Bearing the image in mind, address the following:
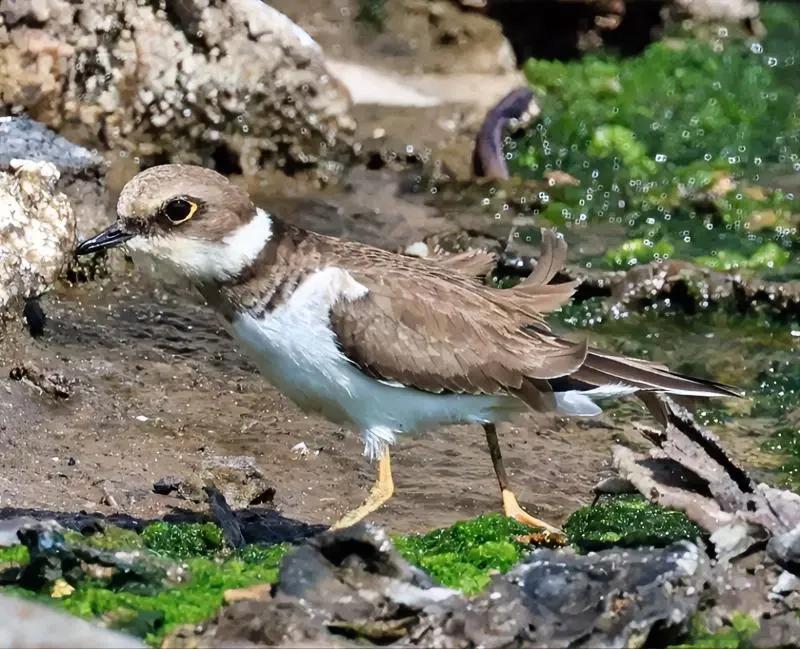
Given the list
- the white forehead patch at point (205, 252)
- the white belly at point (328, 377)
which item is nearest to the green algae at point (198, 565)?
the white belly at point (328, 377)

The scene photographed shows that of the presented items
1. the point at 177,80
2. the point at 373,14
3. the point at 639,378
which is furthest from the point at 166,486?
the point at 373,14

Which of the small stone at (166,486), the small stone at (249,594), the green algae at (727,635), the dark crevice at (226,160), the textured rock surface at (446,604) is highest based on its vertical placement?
the textured rock surface at (446,604)

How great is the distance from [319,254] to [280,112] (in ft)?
19.3

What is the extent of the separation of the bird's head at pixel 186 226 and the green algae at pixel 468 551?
4.78ft

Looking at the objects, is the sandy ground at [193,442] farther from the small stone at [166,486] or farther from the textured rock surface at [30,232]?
the textured rock surface at [30,232]

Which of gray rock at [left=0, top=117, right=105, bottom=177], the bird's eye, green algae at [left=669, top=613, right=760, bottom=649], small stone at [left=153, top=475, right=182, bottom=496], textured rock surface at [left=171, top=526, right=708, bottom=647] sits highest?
the bird's eye

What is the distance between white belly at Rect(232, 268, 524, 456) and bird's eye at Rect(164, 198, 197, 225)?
19.8 inches

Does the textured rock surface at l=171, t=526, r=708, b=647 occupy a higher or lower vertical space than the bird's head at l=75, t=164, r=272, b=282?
lower

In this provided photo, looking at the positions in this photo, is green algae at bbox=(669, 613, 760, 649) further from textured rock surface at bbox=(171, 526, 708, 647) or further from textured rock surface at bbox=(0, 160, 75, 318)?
textured rock surface at bbox=(0, 160, 75, 318)

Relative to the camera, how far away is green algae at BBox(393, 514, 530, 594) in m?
5.21

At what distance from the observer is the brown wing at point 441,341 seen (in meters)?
6.27

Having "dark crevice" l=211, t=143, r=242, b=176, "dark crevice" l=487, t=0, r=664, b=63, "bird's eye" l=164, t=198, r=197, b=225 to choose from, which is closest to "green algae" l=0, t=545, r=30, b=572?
"bird's eye" l=164, t=198, r=197, b=225

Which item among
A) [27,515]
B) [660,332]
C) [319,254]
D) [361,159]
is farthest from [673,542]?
[361,159]

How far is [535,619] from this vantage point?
467 centimetres
